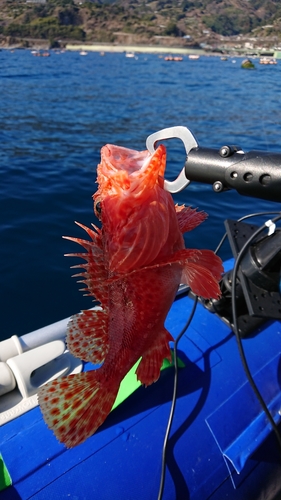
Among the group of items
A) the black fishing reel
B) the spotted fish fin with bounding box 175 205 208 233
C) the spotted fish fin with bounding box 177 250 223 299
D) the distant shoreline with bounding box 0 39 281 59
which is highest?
the distant shoreline with bounding box 0 39 281 59

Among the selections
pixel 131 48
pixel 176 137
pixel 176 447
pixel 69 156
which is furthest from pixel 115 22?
pixel 176 447

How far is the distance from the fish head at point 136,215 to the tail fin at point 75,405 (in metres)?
0.41

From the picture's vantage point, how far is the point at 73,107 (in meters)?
22.1

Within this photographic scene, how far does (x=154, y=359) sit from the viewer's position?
1332mm

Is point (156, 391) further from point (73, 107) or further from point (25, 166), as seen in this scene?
point (73, 107)

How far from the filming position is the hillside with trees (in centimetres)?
12175

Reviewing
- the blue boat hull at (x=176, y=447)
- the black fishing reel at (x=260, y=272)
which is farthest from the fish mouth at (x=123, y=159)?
the blue boat hull at (x=176, y=447)

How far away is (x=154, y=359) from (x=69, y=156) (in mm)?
12267

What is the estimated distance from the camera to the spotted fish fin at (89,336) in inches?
49.9

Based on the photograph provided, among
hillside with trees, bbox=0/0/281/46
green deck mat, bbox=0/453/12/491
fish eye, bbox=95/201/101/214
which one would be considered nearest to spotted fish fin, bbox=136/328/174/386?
fish eye, bbox=95/201/101/214

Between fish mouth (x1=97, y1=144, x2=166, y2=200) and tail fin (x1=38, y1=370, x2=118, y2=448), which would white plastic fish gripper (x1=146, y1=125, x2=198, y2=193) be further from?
tail fin (x1=38, y1=370, x2=118, y2=448)

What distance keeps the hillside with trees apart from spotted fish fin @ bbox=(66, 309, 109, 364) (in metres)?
133

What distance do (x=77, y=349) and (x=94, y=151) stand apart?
13.0 meters

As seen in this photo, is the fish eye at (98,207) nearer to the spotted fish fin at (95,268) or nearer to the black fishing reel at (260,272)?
the spotted fish fin at (95,268)
